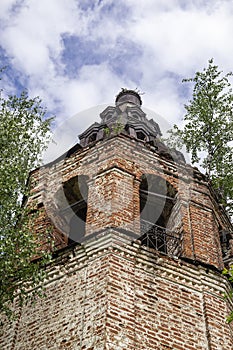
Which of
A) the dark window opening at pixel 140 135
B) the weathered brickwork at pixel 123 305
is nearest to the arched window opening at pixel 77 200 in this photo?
the weathered brickwork at pixel 123 305

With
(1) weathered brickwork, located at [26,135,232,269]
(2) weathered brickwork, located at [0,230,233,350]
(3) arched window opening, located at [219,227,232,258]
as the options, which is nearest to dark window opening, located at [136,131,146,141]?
(1) weathered brickwork, located at [26,135,232,269]

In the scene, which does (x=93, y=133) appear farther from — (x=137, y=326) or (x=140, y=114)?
(x=137, y=326)

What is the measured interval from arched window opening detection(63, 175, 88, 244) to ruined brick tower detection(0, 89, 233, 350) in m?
0.02

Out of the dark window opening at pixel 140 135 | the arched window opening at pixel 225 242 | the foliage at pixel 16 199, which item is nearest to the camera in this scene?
the foliage at pixel 16 199

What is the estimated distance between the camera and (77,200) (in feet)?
42.8

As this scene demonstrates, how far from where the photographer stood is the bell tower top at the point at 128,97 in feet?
74.3

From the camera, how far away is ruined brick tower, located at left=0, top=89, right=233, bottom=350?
8844mm

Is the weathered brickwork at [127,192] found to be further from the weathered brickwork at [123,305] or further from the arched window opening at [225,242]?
the weathered brickwork at [123,305]

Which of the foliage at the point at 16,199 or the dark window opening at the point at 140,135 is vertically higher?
the dark window opening at the point at 140,135

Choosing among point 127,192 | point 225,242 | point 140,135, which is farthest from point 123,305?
point 140,135

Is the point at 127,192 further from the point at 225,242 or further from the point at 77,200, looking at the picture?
the point at 225,242

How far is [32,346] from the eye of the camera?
9.08 meters

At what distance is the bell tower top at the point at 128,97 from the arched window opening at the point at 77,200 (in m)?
10.1

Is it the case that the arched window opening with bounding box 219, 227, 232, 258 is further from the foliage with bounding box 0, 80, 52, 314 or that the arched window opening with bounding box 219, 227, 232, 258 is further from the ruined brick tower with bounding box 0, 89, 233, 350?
the foliage with bounding box 0, 80, 52, 314
